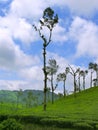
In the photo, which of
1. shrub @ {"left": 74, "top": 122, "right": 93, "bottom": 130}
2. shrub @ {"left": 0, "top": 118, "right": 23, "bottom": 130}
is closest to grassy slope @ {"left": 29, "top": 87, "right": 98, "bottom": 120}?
shrub @ {"left": 74, "top": 122, "right": 93, "bottom": 130}

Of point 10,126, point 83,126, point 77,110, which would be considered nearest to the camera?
point 10,126

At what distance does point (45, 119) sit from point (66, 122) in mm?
3118

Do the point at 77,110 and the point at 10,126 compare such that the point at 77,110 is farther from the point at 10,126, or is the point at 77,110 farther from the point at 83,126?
the point at 10,126

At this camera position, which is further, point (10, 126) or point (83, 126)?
point (83, 126)

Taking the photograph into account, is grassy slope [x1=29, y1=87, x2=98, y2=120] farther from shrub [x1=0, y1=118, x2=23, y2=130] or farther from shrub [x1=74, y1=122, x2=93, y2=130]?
shrub [x1=0, y1=118, x2=23, y2=130]

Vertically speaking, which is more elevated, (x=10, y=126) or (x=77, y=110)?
(x=77, y=110)

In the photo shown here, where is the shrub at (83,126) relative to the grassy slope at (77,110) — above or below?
below

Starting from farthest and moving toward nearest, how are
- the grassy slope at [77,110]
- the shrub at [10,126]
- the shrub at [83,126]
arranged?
the grassy slope at [77,110], the shrub at [83,126], the shrub at [10,126]

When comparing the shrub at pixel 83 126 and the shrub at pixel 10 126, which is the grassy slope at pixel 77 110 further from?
the shrub at pixel 10 126

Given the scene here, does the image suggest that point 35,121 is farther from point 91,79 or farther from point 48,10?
point 91,79

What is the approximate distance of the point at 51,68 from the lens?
129 m

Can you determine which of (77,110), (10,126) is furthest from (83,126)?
(77,110)

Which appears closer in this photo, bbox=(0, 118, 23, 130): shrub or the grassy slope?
bbox=(0, 118, 23, 130): shrub

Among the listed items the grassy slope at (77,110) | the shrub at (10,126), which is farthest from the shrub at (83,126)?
the shrub at (10,126)
